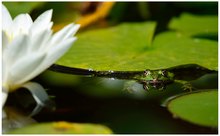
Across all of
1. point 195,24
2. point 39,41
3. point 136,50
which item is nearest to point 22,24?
point 39,41

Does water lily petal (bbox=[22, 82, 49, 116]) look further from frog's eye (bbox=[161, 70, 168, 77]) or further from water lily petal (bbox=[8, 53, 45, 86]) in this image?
frog's eye (bbox=[161, 70, 168, 77])

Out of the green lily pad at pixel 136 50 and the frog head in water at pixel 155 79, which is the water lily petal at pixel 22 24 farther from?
the frog head in water at pixel 155 79

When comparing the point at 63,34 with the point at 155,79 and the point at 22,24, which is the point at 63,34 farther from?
the point at 155,79

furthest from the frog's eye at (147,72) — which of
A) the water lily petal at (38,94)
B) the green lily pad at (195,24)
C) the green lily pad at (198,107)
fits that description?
the green lily pad at (195,24)

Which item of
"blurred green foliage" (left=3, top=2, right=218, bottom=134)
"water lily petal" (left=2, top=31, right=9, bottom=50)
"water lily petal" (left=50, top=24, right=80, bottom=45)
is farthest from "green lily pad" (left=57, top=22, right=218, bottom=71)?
"water lily petal" (left=2, top=31, right=9, bottom=50)

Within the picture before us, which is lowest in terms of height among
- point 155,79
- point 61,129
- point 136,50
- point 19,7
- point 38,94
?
point 61,129

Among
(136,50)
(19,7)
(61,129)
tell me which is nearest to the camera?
(61,129)
